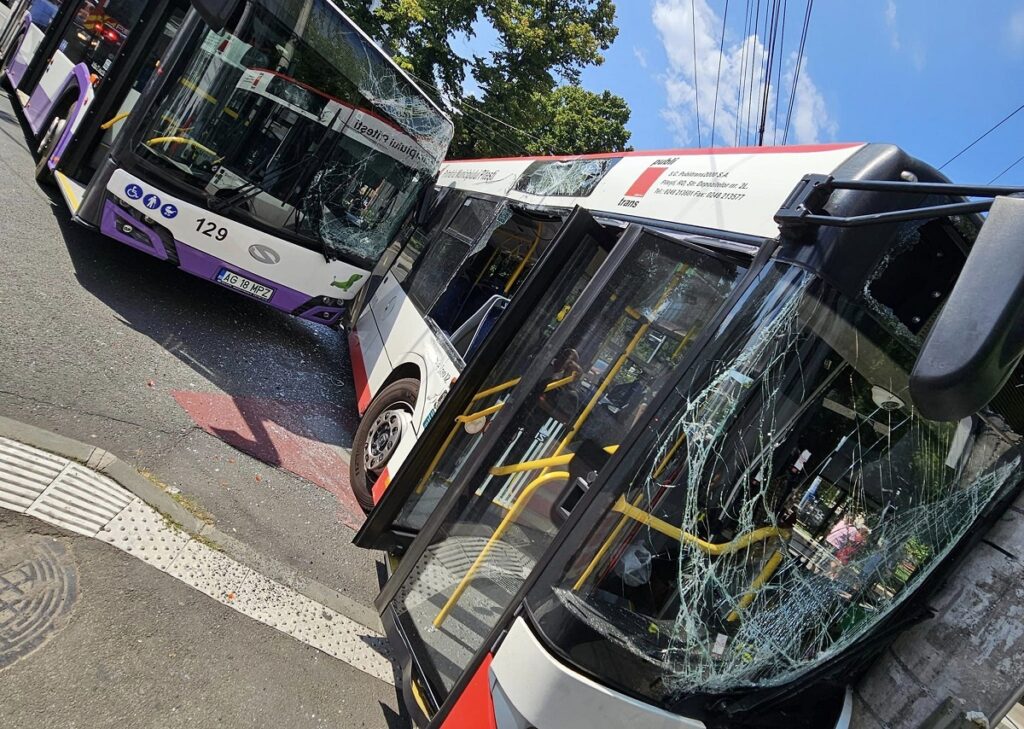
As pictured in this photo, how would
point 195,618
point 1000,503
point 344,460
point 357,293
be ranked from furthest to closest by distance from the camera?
point 357,293 < point 344,460 < point 195,618 < point 1000,503

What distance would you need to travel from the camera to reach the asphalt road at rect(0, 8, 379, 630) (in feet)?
13.2

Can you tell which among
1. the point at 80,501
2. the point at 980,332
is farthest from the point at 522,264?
the point at 980,332

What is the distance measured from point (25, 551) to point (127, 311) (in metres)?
3.17

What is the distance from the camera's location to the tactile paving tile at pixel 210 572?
333 centimetres

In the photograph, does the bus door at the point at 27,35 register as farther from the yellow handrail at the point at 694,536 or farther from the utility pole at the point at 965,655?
the utility pole at the point at 965,655

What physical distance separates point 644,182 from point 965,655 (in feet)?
9.17

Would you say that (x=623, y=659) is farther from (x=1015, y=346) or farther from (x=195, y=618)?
(x=195, y=618)

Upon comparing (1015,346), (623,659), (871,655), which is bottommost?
(623,659)

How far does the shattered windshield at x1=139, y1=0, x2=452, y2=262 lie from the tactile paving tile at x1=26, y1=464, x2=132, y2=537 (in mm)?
2947

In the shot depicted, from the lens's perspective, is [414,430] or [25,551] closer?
[25,551]

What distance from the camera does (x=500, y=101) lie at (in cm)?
1695

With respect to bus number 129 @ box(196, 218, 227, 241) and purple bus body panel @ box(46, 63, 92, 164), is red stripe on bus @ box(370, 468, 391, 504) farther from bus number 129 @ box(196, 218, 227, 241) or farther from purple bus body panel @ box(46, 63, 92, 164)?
purple bus body panel @ box(46, 63, 92, 164)

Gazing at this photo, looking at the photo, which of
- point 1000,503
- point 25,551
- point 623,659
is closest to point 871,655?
point 1000,503

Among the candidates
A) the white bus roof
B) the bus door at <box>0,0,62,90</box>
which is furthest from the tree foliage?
the white bus roof
